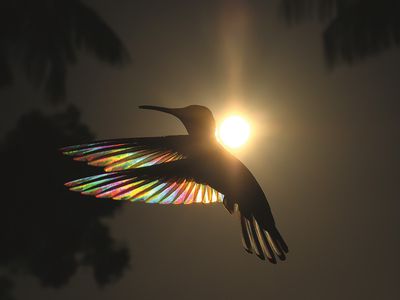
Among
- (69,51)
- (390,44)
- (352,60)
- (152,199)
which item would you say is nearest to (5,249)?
(69,51)

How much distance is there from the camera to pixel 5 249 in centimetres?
246

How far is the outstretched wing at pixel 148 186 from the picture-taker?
0.57 meters

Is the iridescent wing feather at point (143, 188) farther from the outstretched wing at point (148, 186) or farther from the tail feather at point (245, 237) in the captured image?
the tail feather at point (245, 237)

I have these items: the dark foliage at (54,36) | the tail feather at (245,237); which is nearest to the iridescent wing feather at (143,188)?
the tail feather at (245,237)

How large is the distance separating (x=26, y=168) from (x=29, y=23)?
78 cm

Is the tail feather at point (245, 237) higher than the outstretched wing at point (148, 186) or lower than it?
lower

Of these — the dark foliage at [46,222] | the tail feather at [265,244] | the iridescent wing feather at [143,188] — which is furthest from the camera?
the dark foliage at [46,222]

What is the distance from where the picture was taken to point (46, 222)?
2258mm

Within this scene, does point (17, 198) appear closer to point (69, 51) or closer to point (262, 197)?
point (69, 51)

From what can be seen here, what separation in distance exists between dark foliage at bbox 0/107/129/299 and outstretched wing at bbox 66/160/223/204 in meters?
0.72

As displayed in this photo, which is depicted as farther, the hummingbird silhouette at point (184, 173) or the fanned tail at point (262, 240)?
the fanned tail at point (262, 240)

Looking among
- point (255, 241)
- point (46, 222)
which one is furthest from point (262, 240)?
point (46, 222)

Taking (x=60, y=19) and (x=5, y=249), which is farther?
(x=5, y=249)

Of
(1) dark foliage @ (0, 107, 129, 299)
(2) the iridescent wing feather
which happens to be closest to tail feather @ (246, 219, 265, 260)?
(2) the iridescent wing feather
